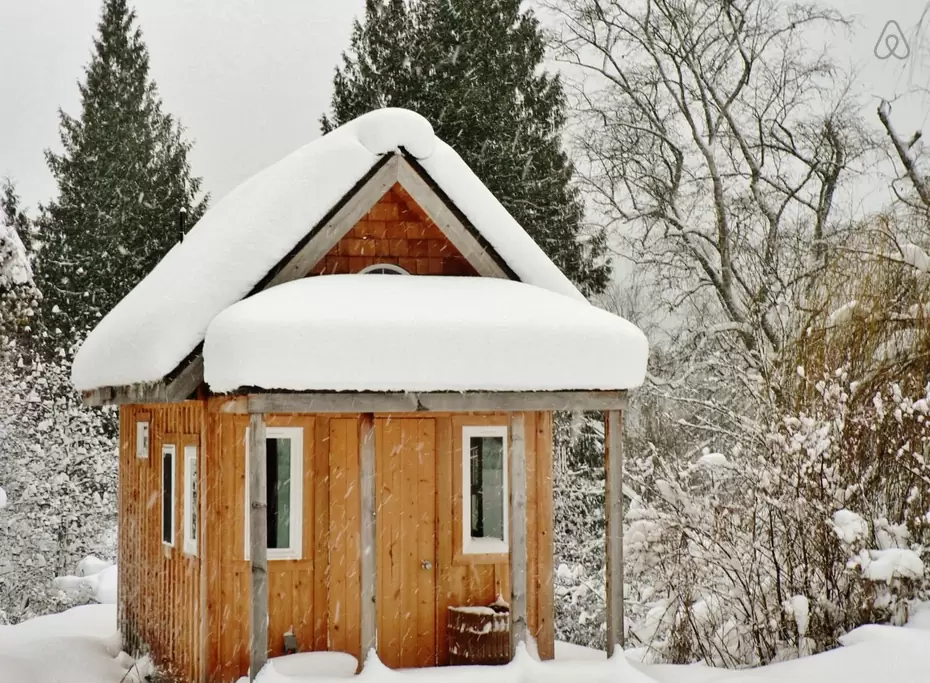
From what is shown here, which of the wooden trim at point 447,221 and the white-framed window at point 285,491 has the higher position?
the wooden trim at point 447,221

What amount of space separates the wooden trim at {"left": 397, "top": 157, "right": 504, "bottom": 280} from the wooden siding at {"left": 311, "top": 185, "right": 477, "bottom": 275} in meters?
0.14

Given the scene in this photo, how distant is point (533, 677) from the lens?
8586mm

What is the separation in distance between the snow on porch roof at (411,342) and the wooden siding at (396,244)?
25.9 inches

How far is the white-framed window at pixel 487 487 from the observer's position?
33.2 feet

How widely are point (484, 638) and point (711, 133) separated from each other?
12.7 meters

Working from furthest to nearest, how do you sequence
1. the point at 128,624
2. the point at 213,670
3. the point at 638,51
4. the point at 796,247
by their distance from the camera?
the point at 638,51 → the point at 796,247 → the point at 128,624 → the point at 213,670

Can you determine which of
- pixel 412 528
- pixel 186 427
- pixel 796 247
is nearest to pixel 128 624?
pixel 186 427

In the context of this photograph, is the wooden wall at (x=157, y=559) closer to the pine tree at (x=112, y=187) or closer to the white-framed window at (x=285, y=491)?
the white-framed window at (x=285, y=491)

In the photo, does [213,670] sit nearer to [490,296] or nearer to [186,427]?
[186,427]

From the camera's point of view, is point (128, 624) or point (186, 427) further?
point (128, 624)

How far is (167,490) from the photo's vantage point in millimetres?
10992

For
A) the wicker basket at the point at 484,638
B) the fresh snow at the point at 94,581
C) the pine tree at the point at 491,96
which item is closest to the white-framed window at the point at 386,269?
the wicker basket at the point at 484,638

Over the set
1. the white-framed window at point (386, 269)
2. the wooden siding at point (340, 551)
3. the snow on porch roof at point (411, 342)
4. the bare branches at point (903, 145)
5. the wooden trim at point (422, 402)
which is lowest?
the wooden siding at point (340, 551)

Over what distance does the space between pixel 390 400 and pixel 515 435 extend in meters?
1.14
